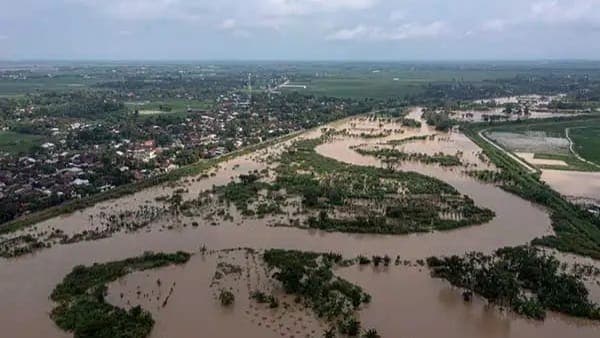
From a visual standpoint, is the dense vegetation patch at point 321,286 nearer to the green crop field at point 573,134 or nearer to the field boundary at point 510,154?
the field boundary at point 510,154

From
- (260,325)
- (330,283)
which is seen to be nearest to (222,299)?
(260,325)

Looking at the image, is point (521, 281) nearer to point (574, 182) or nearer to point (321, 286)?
point (321, 286)

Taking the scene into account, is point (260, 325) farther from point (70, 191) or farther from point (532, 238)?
point (70, 191)

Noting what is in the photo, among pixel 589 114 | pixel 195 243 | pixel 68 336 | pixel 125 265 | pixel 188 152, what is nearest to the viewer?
pixel 68 336

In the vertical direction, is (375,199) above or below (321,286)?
above

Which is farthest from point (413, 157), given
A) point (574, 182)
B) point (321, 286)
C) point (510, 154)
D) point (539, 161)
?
point (321, 286)

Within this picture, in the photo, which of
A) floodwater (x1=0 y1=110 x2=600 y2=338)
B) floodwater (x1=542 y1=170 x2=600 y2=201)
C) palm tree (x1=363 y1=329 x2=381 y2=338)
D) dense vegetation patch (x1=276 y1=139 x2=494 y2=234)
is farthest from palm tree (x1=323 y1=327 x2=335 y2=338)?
floodwater (x1=542 y1=170 x2=600 y2=201)
